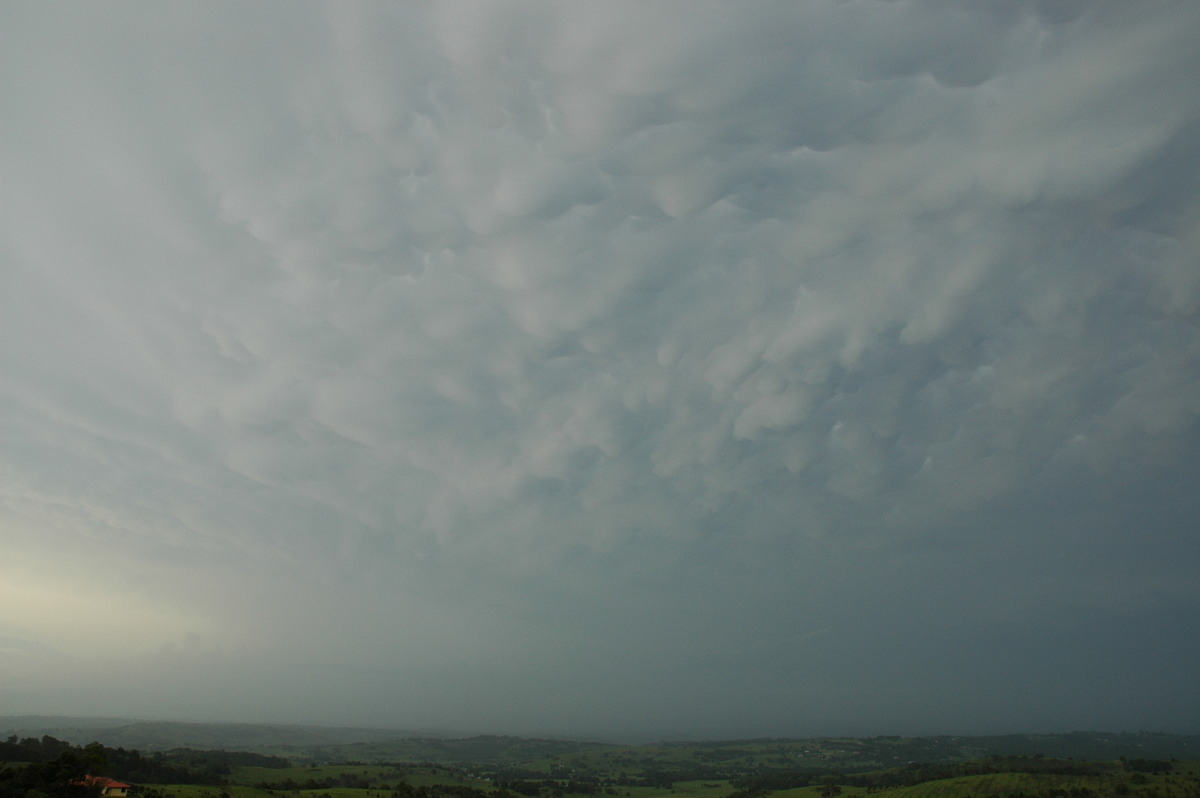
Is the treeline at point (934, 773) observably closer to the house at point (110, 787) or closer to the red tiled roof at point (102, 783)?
the house at point (110, 787)

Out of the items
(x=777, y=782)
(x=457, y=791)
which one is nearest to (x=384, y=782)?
(x=457, y=791)

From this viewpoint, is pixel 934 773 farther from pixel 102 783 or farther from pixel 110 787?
pixel 102 783

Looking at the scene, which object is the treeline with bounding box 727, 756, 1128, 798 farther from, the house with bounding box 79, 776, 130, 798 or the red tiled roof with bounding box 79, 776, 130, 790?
the red tiled roof with bounding box 79, 776, 130, 790

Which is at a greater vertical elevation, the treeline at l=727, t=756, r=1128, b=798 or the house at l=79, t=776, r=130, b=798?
the house at l=79, t=776, r=130, b=798

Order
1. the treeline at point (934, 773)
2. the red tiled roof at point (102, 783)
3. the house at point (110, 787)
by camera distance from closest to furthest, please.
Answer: the red tiled roof at point (102, 783) → the house at point (110, 787) → the treeline at point (934, 773)

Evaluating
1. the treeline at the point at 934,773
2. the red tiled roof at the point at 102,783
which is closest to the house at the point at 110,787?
the red tiled roof at the point at 102,783

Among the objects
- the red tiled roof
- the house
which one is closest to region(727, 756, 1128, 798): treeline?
the house

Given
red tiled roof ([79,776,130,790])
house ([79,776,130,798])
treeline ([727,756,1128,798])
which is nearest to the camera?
red tiled roof ([79,776,130,790])

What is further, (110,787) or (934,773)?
(934,773)

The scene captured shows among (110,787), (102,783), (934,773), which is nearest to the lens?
(102,783)

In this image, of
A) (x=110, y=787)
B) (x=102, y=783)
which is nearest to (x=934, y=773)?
(x=110, y=787)

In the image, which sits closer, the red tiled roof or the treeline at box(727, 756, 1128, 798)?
the red tiled roof

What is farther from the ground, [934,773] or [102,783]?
[102,783]

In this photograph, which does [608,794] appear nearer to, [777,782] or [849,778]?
[777,782]
